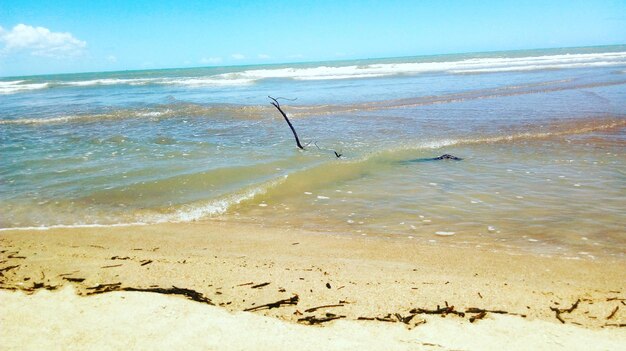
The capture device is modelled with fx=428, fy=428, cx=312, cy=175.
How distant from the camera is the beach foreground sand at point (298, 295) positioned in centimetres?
274

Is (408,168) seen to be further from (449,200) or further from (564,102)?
(564,102)

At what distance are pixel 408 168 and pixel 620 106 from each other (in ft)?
35.6

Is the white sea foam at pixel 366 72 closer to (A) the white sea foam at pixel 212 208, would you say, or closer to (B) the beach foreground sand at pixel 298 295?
(A) the white sea foam at pixel 212 208

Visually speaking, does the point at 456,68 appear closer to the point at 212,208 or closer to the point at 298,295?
the point at 212,208

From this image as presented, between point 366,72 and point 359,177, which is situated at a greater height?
point 366,72

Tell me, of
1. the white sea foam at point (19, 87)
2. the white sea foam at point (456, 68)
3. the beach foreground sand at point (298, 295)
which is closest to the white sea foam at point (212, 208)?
the beach foreground sand at point (298, 295)

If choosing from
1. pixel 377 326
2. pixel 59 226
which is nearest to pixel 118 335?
pixel 377 326

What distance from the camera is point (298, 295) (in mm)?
3348

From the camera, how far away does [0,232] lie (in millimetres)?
5148

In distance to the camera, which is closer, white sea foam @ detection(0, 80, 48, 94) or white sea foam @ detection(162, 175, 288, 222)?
white sea foam @ detection(162, 175, 288, 222)

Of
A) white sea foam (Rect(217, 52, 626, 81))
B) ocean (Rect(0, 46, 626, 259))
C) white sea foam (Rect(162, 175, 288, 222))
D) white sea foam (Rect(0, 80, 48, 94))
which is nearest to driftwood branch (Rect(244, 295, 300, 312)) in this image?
ocean (Rect(0, 46, 626, 259))

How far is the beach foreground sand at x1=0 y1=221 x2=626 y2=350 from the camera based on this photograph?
2.74 metres

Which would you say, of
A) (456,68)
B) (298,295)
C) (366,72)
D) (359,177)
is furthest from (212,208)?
(456,68)

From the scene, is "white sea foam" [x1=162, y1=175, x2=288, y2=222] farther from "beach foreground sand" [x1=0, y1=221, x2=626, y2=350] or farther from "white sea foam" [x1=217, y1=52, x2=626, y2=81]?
"white sea foam" [x1=217, y1=52, x2=626, y2=81]
